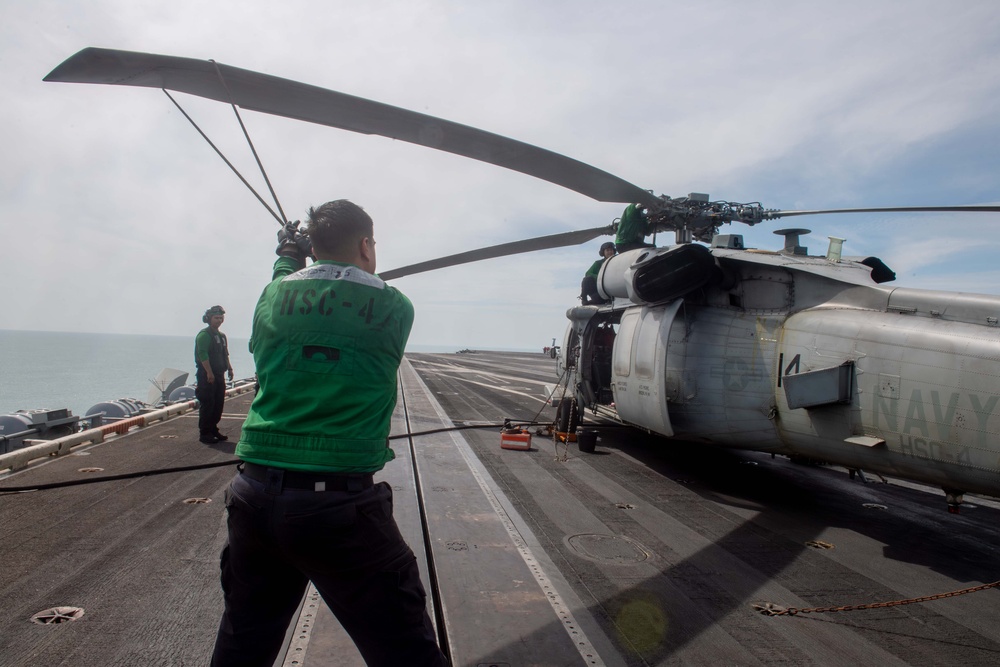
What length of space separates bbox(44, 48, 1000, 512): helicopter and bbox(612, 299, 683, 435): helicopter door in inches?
1.1

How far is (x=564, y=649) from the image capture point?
3178 mm

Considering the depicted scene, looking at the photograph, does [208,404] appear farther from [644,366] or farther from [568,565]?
[568,565]

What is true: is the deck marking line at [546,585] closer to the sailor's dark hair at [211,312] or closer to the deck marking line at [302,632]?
the deck marking line at [302,632]

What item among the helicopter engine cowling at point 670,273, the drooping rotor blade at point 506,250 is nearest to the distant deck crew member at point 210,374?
the drooping rotor blade at point 506,250

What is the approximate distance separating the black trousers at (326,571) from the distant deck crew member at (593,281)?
28.7ft

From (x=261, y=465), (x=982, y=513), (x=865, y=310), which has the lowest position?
(x=982, y=513)

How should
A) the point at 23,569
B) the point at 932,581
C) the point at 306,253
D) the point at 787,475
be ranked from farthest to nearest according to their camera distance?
the point at 787,475
the point at 932,581
the point at 23,569
the point at 306,253

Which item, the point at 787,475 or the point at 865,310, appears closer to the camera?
the point at 865,310

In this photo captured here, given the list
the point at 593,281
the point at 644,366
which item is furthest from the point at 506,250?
the point at 644,366

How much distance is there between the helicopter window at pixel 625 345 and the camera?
26.0 feet

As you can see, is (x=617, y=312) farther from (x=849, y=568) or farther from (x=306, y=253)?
(x=306, y=253)

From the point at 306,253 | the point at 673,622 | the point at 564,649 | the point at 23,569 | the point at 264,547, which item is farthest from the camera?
the point at 23,569

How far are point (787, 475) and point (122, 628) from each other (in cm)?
808

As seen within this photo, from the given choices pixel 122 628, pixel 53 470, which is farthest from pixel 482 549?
pixel 53 470
